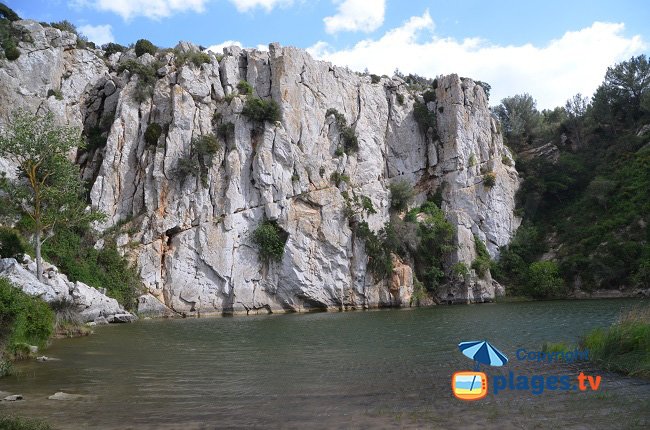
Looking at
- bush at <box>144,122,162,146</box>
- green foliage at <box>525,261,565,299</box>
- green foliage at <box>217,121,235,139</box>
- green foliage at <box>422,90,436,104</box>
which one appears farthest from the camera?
green foliage at <box>422,90,436,104</box>

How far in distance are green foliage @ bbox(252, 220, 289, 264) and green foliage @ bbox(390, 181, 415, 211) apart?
16.1m

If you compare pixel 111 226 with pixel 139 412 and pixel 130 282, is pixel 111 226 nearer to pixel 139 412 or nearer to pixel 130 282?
pixel 130 282

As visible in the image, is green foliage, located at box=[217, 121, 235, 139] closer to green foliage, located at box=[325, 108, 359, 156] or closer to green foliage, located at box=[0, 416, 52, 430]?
green foliage, located at box=[325, 108, 359, 156]

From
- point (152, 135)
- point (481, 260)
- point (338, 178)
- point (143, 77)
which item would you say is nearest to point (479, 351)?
point (338, 178)

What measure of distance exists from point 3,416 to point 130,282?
3335cm

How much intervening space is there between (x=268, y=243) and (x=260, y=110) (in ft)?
44.8

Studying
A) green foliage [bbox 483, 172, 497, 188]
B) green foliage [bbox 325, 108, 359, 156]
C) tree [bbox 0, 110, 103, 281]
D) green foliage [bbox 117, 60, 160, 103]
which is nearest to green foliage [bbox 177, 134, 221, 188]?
green foliage [bbox 117, 60, 160, 103]

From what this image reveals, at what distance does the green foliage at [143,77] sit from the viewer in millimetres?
48594

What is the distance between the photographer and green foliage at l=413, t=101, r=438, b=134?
61750 mm

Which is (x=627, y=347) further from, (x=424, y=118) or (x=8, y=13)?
(x=8, y=13)

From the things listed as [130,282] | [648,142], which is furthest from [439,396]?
[648,142]

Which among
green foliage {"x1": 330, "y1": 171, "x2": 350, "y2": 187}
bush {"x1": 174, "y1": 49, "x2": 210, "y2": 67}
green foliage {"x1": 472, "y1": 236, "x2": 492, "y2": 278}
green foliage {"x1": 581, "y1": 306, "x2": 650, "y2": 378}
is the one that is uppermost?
bush {"x1": 174, "y1": 49, "x2": 210, "y2": 67}

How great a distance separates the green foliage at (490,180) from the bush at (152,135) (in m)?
37.0

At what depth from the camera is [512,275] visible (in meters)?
54.2
